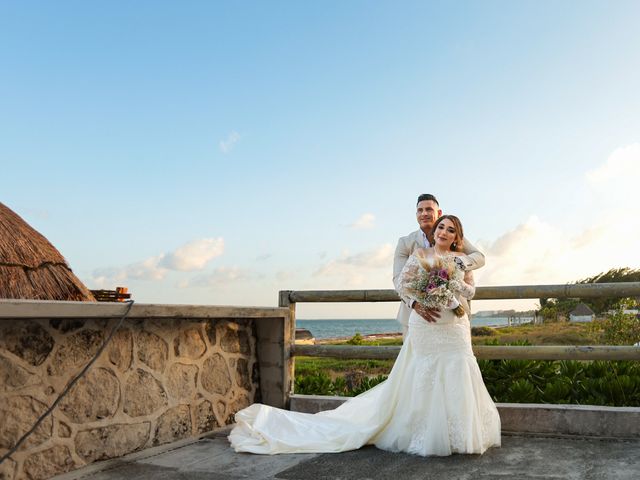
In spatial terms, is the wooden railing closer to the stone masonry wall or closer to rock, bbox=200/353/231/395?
rock, bbox=200/353/231/395

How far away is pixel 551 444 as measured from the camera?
5051 millimetres

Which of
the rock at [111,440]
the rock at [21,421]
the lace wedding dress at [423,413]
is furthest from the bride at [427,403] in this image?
the rock at [21,421]

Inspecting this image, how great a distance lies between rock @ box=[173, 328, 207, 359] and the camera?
5468 mm

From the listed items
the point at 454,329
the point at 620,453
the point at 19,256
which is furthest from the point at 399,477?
Result: the point at 19,256

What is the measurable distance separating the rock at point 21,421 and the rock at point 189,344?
4.54ft

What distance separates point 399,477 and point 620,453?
1782mm

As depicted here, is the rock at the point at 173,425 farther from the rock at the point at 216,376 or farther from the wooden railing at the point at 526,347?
the wooden railing at the point at 526,347

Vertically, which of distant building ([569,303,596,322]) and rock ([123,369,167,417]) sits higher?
distant building ([569,303,596,322])

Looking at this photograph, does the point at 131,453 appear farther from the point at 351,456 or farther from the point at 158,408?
the point at 351,456

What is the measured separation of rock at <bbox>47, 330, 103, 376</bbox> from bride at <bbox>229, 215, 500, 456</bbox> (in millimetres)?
1395

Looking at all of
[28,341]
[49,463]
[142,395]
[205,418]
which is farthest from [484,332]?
[28,341]

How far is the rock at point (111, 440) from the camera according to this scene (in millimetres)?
4488

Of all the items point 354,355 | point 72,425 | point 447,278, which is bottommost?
point 72,425

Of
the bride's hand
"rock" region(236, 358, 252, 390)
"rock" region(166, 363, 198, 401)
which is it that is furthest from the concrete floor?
"rock" region(236, 358, 252, 390)
